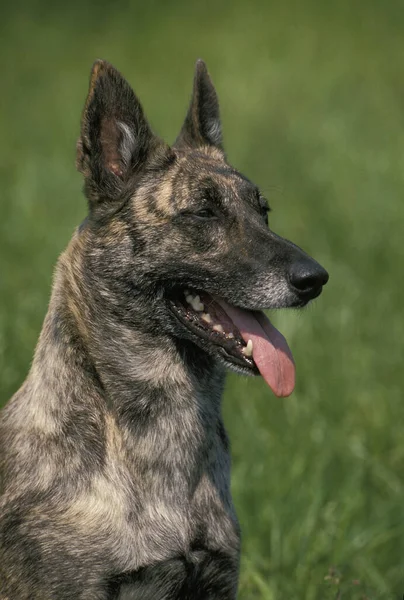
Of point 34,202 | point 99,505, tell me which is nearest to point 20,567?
point 99,505

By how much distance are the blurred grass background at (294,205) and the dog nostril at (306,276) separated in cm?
124

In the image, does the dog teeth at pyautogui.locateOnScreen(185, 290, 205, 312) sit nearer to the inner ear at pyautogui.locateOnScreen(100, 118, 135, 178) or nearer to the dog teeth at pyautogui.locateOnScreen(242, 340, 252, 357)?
the dog teeth at pyautogui.locateOnScreen(242, 340, 252, 357)

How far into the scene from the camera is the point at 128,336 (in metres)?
4.01

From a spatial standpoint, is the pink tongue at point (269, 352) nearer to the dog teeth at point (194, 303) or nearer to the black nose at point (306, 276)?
the dog teeth at point (194, 303)

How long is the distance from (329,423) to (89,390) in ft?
9.15

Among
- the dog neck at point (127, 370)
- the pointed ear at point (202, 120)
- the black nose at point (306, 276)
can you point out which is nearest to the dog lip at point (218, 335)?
the dog neck at point (127, 370)

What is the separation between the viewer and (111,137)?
13.5ft

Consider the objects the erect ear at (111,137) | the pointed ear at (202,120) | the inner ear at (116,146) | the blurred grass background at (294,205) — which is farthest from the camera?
the blurred grass background at (294,205)

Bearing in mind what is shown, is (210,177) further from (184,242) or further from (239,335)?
(239,335)

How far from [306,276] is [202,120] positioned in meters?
1.21

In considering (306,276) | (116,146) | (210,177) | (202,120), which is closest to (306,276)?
(306,276)

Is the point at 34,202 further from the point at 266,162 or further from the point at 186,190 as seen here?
the point at 186,190

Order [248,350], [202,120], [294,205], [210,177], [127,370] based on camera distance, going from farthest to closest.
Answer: [294,205]
[202,120]
[210,177]
[127,370]
[248,350]

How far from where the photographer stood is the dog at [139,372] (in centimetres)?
367
